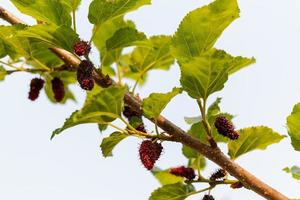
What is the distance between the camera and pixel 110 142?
2389 millimetres

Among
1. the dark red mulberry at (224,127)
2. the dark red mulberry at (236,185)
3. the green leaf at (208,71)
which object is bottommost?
the dark red mulberry at (236,185)

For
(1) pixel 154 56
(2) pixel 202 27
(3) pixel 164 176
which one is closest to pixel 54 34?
(2) pixel 202 27

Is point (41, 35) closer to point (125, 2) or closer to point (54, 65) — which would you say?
point (125, 2)

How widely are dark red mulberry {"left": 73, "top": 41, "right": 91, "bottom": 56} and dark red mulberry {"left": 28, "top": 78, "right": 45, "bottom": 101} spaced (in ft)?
3.23

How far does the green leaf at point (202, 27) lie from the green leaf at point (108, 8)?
11.1 inches

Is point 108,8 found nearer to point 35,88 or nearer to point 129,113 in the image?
point 129,113

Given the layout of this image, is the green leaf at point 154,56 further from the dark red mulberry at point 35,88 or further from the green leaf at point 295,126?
the green leaf at point 295,126

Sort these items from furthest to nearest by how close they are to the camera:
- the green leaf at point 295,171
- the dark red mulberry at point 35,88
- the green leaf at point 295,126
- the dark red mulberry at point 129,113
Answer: the dark red mulberry at point 35,88 < the green leaf at point 295,171 < the dark red mulberry at point 129,113 < the green leaf at point 295,126

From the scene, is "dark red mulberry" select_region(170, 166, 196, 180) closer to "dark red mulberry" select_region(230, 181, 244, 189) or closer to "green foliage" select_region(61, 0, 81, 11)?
"dark red mulberry" select_region(230, 181, 244, 189)

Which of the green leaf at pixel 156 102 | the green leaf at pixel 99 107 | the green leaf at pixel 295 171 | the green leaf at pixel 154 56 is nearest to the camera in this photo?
the green leaf at pixel 99 107

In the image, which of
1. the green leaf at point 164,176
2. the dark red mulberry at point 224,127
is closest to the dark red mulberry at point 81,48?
the dark red mulberry at point 224,127

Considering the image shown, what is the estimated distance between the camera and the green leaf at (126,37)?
8.25 ft

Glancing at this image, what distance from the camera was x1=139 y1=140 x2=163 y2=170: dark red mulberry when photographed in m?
2.19

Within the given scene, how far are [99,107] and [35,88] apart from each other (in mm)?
1172
